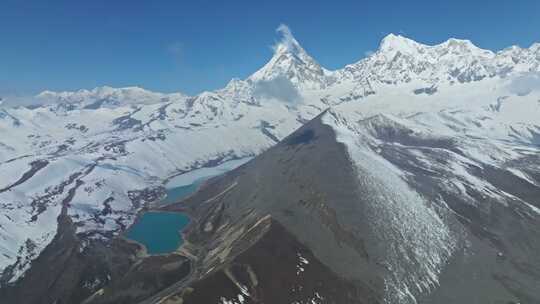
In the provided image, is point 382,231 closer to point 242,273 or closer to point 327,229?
point 327,229

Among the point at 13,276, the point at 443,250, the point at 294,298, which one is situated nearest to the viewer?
the point at 294,298

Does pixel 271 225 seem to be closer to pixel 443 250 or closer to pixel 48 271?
pixel 443 250

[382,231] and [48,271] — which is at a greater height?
[382,231]

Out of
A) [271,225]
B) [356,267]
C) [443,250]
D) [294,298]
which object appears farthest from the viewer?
[443,250]

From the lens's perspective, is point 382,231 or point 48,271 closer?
point 382,231

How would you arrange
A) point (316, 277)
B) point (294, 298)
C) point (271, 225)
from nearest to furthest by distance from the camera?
point (294, 298), point (316, 277), point (271, 225)

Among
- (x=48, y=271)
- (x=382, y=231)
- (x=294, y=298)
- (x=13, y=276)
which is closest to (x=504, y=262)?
(x=382, y=231)

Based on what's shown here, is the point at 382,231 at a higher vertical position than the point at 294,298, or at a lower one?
higher

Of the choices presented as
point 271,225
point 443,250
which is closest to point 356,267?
point 271,225

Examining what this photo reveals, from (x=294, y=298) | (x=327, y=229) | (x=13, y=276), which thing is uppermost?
(x=327, y=229)
